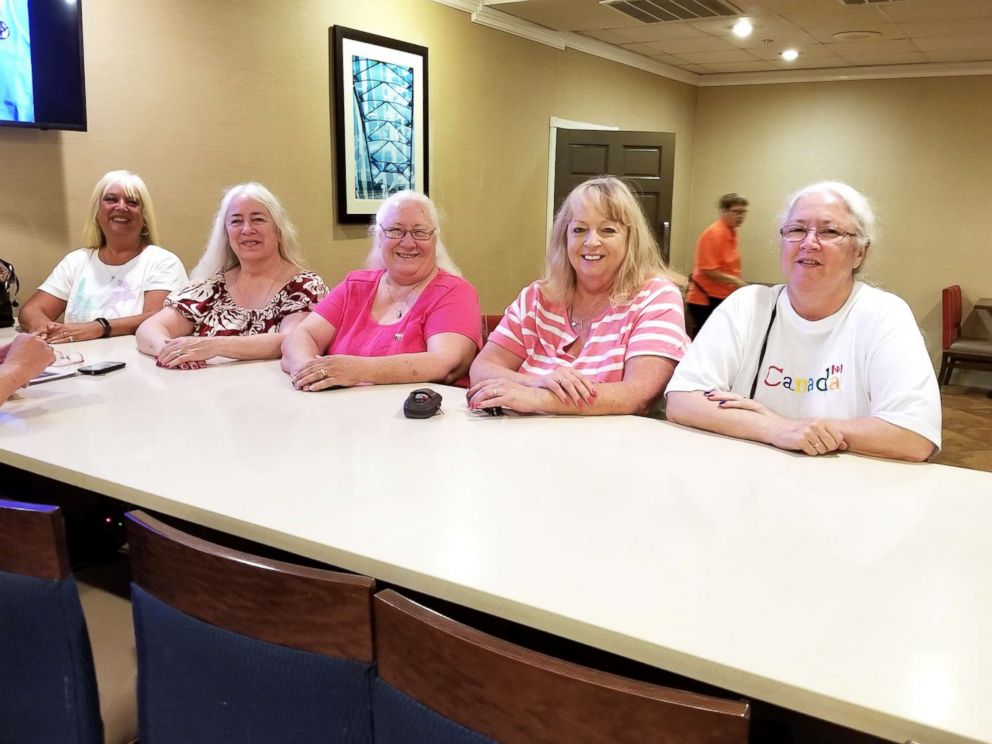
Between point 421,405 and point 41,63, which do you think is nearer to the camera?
point 421,405

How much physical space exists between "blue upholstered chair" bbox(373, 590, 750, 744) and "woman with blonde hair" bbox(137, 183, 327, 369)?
72.4 inches

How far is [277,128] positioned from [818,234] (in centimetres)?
299

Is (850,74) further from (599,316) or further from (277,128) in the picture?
(599,316)

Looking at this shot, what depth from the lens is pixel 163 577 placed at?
0.96m

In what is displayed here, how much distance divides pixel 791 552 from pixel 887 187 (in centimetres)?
687

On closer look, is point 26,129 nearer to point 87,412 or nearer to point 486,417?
point 87,412

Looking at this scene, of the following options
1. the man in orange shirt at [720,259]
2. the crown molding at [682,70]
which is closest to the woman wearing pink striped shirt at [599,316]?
the crown molding at [682,70]

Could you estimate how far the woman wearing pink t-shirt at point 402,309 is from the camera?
7.55ft

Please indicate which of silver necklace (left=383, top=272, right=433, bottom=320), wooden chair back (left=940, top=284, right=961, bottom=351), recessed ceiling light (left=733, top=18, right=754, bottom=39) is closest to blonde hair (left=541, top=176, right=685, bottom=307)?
silver necklace (left=383, top=272, right=433, bottom=320)

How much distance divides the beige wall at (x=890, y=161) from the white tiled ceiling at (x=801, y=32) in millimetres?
348

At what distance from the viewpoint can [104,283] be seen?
315 cm

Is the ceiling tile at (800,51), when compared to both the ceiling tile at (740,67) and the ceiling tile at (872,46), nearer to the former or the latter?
the ceiling tile at (872,46)

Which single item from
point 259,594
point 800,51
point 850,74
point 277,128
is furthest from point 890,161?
point 259,594

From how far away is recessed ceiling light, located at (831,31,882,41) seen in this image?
5.32 metres
